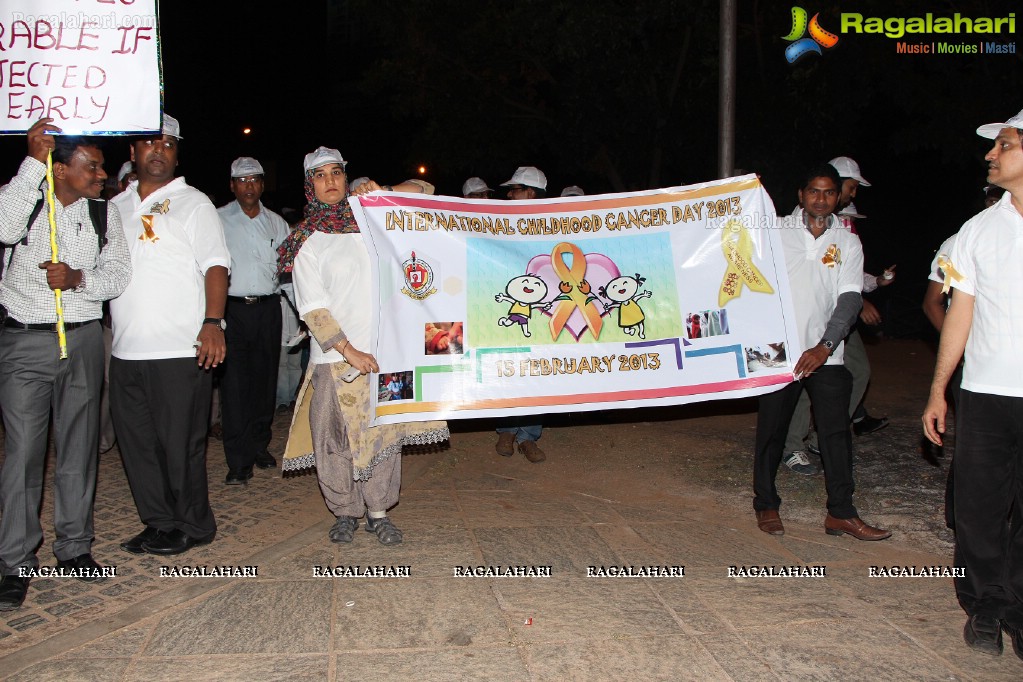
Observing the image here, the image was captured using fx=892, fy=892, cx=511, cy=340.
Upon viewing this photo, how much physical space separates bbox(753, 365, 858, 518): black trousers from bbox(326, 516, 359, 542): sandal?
251cm

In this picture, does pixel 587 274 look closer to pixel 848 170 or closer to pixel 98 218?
pixel 848 170

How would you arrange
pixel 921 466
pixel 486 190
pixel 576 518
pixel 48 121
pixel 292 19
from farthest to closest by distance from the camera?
pixel 292 19 → pixel 486 190 → pixel 921 466 → pixel 576 518 → pixel 48 121

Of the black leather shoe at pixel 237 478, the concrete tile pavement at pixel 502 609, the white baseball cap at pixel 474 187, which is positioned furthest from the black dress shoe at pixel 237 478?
the white baseball cap at pixel 474 187

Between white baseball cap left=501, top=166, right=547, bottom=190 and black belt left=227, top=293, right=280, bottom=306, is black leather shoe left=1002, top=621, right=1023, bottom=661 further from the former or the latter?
black belt left=227, top=293, right=280, bottom=306

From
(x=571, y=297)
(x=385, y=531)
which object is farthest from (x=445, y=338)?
(x=385, y=531)

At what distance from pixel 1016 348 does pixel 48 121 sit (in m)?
4.56

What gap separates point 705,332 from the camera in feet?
17.5

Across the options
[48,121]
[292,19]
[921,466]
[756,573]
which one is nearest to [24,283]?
[48,121]

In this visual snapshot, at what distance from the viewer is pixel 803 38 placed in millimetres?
12000

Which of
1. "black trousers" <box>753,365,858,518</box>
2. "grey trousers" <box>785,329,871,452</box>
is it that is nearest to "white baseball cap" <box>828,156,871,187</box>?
"grey trousers" <box>785,329,871,452</box>

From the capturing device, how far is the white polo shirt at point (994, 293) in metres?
3.76

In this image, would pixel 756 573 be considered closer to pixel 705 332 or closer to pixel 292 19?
pixel 705 332

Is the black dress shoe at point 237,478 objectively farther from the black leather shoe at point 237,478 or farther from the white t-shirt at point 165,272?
the white t-shirt at point 165,272

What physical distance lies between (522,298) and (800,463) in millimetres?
2818
